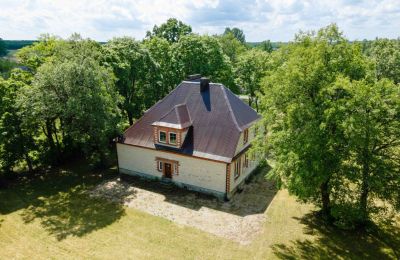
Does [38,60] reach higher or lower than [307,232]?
higher

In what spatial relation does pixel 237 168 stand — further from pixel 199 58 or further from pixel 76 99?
pixel 199 58

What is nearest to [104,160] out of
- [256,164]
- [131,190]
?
[131,190]

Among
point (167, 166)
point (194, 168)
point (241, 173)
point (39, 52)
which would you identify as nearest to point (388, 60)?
point (241, 173)

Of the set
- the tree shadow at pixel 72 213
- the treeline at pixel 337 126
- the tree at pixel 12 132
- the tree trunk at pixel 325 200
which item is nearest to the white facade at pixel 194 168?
the treeline at pixel 337 126

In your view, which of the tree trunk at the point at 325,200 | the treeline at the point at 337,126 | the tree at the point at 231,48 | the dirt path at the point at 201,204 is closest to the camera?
the treeline at the point at 337,126

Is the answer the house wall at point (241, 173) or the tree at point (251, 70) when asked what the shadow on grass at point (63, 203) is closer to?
the house wall at point (241, 173)

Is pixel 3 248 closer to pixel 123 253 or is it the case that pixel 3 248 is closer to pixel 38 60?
pixel 123 253
